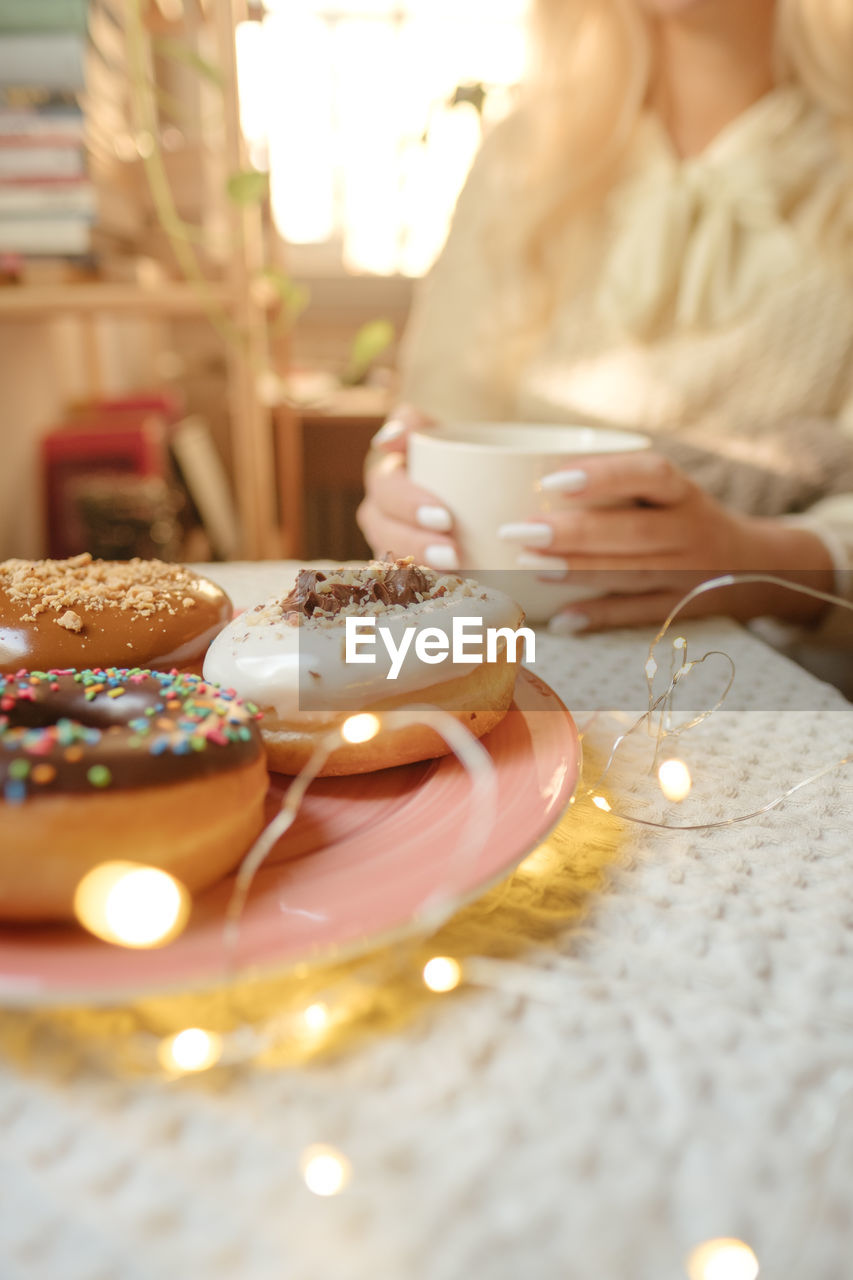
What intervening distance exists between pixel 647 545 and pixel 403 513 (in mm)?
168

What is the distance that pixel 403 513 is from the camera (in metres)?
0.57

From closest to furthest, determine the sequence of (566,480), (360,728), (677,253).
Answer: (360,728), (566,480), (677,253)

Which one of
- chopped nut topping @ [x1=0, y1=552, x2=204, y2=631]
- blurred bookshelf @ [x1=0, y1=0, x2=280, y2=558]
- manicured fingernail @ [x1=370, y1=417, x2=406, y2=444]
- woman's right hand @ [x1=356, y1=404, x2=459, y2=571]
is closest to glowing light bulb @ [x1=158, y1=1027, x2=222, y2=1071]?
chopped nut topping @ [x1=0, y1=552, x2=204, y2=631]

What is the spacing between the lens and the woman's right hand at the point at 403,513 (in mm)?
544

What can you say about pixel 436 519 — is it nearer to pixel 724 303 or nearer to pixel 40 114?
pixel 724 303

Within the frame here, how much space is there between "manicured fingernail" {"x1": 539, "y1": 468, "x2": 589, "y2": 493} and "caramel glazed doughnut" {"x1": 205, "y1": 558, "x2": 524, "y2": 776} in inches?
6.2

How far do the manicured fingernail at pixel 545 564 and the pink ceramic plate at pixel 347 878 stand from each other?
206 millimetres

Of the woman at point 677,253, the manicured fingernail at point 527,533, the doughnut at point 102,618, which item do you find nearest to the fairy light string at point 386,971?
the doughnut at point 102,618

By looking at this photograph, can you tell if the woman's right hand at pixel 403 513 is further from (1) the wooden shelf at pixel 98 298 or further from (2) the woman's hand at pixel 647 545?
(1) the wooden shelf at pixel 98 298

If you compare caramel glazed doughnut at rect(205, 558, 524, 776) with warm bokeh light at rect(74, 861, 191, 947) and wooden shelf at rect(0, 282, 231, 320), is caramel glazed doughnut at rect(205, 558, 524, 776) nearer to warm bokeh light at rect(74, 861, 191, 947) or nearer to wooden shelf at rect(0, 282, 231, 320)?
warm bokeh light at rect(74, 861, 191, 947)

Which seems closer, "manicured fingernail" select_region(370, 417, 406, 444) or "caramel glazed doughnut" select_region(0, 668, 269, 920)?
"caramel glazed doughnut" select_region(0, 668, 269, 920)

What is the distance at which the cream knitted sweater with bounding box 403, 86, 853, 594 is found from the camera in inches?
36.6

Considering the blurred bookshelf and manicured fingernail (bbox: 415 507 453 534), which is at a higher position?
the blurred bookshelf

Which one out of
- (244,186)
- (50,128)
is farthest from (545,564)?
(50,128)
